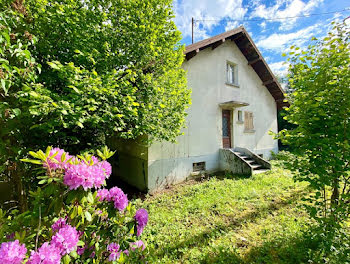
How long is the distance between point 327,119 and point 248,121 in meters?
7.98

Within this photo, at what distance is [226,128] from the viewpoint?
29.0ft

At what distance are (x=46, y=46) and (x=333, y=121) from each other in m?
5.31

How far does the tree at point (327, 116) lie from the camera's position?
2.17 m

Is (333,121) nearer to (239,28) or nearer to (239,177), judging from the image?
(239,177)

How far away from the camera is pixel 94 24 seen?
3.56 m

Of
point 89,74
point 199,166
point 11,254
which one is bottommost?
point 199,166

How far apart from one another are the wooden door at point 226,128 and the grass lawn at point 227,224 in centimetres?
309

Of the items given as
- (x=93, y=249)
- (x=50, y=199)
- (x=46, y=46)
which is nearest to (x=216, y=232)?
(x=93, y=249)

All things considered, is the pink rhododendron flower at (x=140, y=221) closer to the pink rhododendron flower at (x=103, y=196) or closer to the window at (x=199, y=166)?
the pink rhododendron flower at (x=103, y=196)

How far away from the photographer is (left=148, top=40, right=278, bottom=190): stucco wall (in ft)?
20.5

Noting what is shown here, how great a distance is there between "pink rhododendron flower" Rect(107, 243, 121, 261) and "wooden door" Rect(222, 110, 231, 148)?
25.7ft

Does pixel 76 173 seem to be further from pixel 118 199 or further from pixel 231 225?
pixel 231 225

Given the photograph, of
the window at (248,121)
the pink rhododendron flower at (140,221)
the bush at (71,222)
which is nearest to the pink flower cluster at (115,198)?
the bush at (71,222)

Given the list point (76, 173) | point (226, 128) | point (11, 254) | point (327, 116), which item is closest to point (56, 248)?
point (11, 254)
